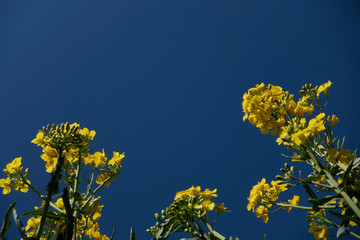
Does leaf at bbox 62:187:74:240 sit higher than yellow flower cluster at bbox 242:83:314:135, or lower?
lower

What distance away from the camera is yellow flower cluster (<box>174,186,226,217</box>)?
6.11 ft

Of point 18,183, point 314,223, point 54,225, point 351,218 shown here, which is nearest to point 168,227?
point 351,218

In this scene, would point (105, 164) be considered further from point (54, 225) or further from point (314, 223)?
point (314, 223)

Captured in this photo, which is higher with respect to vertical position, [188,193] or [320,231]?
[188,193]

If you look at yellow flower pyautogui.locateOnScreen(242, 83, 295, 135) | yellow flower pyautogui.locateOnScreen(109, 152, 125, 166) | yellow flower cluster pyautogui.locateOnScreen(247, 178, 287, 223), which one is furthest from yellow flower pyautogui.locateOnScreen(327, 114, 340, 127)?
yellow flower pyautogui.locateOnScreen(109, 152, 125, 166)

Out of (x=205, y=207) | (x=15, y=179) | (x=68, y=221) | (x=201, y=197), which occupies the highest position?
(x=15, y=179)

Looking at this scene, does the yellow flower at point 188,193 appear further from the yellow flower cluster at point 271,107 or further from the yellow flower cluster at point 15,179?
the yellow flower cluster at point 15,179

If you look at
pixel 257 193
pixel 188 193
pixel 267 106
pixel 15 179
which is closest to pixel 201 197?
pixel 188 193

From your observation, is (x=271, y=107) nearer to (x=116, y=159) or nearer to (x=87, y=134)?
(x=116, y=159)

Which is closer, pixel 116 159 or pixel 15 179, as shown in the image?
pixel 15 179

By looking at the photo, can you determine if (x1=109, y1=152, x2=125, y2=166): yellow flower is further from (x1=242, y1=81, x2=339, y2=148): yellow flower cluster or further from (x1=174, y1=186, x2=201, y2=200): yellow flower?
(x1=242, y1=81, x2=339, y2=148): yellow flower cluster

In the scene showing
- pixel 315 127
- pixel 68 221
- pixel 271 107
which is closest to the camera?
pixel 68 221

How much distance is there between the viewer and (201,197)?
2051mm

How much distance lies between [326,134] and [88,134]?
2.09 m
